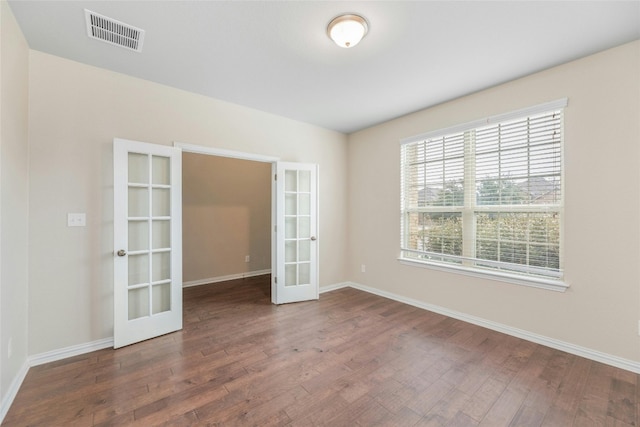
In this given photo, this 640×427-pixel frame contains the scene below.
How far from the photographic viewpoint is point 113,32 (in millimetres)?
2137

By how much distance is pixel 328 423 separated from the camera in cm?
169

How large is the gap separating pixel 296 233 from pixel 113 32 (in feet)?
9.47

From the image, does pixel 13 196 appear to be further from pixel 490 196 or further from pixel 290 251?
pixel 490 196

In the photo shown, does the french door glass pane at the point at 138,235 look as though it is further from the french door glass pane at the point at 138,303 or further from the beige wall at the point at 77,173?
the french door glass pane at the point at 138,303

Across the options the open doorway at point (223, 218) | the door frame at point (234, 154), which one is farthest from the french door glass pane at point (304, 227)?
the open doorway at point (223, 218)

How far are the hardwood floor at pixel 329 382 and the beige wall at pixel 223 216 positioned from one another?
2.06 meters

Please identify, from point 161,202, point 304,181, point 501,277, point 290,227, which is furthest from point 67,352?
point 501,277

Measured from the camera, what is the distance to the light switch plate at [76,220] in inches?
98.3

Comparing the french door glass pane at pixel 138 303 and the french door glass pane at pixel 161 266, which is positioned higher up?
the french door glass pane at pixel 161 266

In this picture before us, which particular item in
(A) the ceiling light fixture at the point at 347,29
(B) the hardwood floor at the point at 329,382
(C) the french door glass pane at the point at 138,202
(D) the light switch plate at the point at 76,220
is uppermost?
(A) the ceiling light fixture at the point at 347,29

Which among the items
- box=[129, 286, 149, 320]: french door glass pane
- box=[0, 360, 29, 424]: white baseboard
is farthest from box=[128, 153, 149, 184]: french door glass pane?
box=[0, 360, 29, 424]: white baseboard

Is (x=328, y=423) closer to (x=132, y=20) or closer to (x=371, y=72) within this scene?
(x=371, y=72)

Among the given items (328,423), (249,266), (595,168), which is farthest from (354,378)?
(249,266)

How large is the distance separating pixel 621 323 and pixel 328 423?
2604 millimetres
